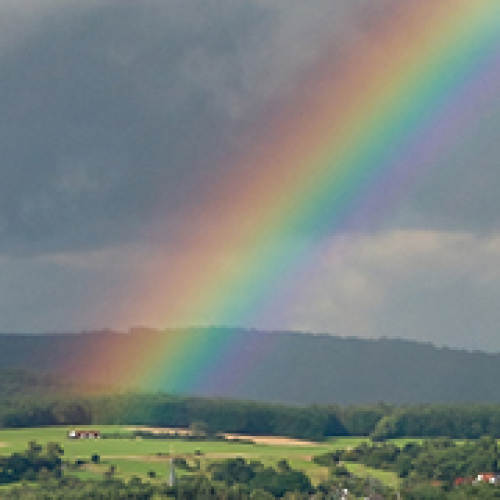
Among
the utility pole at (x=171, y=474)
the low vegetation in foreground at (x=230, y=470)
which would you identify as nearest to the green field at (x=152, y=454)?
the low vegetation in foreground at (x=230, y=470)

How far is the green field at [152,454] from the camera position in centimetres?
15638

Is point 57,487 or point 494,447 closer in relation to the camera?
point 57,487

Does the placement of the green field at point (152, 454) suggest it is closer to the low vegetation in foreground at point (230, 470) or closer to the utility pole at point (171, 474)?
the low vegetation in foreground at point (230, 470)

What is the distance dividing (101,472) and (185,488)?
25.7 meters

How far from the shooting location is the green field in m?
156

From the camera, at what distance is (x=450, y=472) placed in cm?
17075

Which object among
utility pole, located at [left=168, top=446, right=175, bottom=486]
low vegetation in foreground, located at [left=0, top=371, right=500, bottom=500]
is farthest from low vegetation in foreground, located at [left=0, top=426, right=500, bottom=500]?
utility pole, located at [left=168, top=446, right=175, bottom=486]

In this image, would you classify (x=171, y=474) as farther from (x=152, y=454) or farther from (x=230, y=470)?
(x=152, y=454)

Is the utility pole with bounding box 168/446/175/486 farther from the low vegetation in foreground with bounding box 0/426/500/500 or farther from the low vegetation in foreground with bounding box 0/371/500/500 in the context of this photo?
the low vegetation in foreground with bounding box 0/371/500/500

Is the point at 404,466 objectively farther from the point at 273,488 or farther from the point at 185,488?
the point at 185,488

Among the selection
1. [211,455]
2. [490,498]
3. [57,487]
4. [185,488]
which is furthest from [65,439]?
[490,498]

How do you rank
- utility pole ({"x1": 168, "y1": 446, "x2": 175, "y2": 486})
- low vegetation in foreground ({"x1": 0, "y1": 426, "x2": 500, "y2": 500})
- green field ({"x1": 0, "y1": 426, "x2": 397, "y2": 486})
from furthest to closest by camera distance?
green field ({"x1": 0, "y1": 426, "x2": 397, "y2": 486}) → utility pole ({"x1": 168, "y1": 446, "x2": 175, "y2": 486}) → low vegetation in foreground ({"x1": 0, "y1": 426, "x2": 500, "y2": 500})

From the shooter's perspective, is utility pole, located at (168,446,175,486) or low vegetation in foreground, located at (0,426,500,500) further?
utility pole, located at (168,446,175,486)

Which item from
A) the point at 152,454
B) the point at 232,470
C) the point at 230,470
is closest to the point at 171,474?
the point at 230,470
